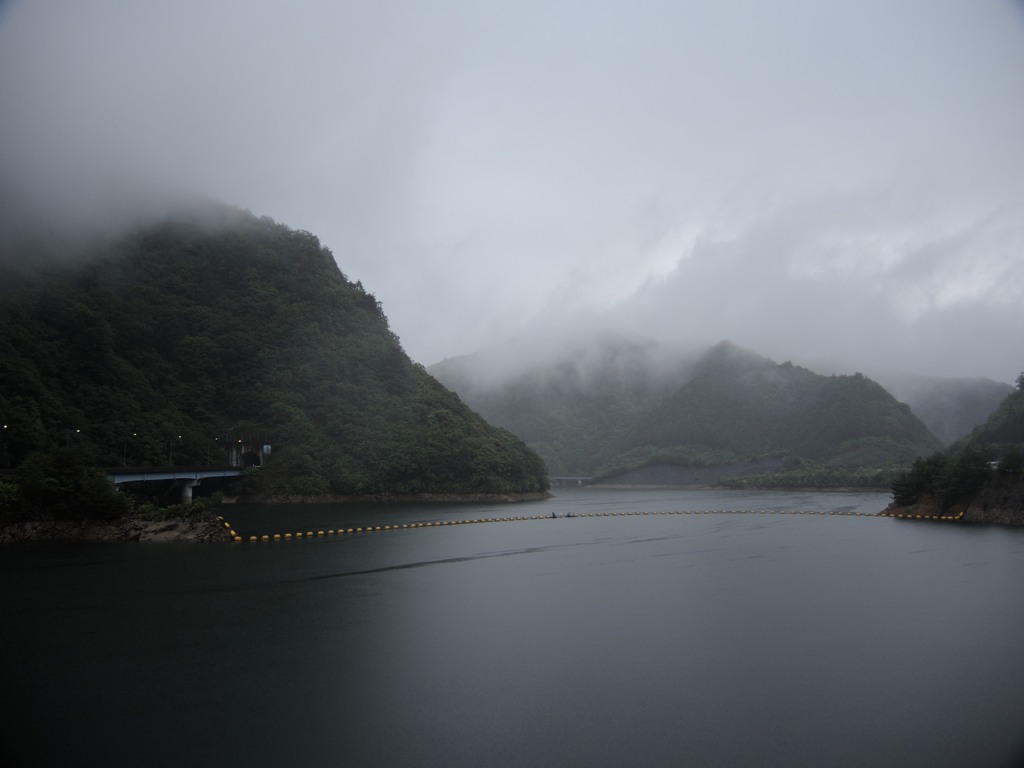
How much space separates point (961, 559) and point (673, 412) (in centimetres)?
14389

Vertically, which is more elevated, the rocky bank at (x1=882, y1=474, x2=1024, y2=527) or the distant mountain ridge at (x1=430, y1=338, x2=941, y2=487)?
the distant mountain ridge at (x1=430, y1=338, x2=941, y2=487)

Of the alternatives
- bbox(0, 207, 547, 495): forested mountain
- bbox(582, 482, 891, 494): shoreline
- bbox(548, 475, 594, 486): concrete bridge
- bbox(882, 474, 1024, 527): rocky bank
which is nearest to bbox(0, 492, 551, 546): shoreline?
bbox(0, 207, 547, 495): forested mountain

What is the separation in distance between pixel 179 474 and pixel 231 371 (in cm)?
2829

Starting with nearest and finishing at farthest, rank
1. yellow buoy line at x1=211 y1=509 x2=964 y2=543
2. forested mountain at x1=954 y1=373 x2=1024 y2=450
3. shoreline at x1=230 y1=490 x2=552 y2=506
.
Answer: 1. yellow buoy line at x1=211 y1=509 x2=964 y2=543
2. shoreline at x1=230 y1=490 x2=552 y2=506
3. forested mountain at x1=954 y1=373 x2=1024 y2=450

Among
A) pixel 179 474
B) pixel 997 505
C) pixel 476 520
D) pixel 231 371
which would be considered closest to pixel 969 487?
pixel 997 505

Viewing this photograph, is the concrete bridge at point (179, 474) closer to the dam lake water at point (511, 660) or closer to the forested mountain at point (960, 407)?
the dam lake water at point (511, 660)

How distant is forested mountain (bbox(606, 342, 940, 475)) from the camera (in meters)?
133

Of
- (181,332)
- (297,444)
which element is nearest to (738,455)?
(297,444)

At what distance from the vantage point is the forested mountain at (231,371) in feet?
204

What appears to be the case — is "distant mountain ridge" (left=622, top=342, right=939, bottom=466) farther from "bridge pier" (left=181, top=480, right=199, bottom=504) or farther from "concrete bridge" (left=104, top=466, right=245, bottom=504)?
"bridge pier" (left=181, top=480, right=199, bottom=504)

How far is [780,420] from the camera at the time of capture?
162m

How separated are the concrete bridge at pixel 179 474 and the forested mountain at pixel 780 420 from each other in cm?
9652

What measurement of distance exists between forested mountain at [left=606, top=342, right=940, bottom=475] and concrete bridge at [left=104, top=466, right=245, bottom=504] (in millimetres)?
96518

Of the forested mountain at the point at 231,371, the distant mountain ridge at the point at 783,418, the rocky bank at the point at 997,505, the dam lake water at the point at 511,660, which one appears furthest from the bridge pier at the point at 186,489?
the distant mountain ridge at the point at 783,418
